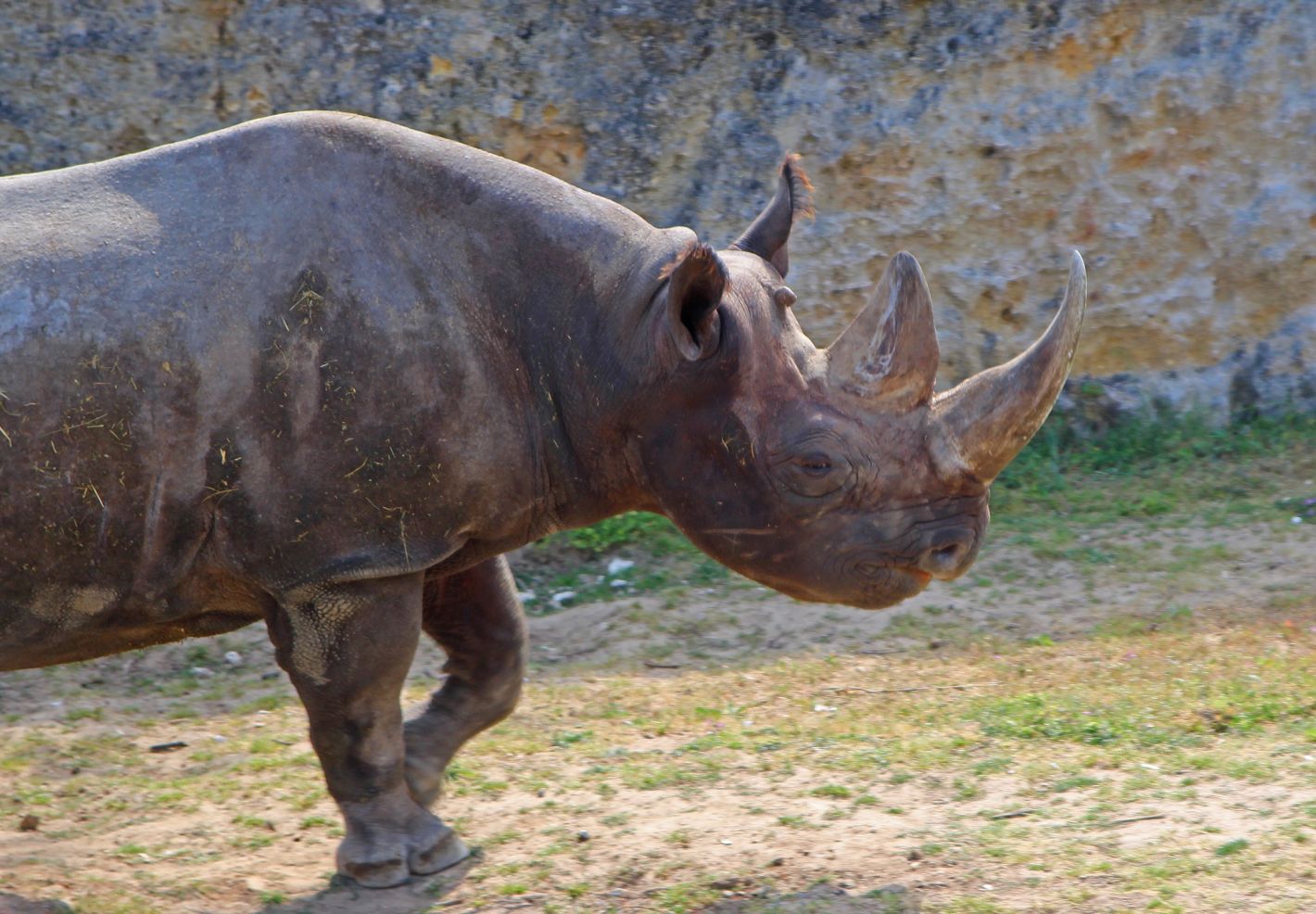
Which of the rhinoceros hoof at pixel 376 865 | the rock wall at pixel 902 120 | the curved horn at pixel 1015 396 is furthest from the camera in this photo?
the rock wall at pixel 902 120

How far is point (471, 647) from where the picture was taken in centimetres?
535

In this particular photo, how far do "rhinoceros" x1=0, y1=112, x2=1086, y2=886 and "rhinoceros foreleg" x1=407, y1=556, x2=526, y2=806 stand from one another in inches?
17.1

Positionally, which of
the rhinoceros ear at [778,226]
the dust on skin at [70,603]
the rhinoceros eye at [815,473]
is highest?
the rhinoceros ear at [778,226]

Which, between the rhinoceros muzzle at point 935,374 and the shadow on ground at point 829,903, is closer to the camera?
the shadow on ground at point 829,903

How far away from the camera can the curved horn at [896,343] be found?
4.62 m

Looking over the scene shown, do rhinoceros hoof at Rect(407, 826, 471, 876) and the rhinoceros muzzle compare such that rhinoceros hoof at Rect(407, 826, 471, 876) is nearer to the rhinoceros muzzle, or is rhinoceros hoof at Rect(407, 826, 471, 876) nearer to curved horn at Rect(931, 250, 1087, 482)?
the rhinoceros muzzle

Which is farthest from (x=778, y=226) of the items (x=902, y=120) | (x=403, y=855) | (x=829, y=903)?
(x=902, y=120)

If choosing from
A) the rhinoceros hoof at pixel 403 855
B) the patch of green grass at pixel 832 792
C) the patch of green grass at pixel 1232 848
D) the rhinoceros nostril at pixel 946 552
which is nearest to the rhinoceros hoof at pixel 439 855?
the rhinoceros hoof at pixel 403 855

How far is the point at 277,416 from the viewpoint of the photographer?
441cm

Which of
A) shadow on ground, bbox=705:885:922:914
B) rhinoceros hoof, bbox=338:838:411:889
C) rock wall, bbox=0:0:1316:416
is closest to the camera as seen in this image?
shadow on ground, bbox=705:885:922:914

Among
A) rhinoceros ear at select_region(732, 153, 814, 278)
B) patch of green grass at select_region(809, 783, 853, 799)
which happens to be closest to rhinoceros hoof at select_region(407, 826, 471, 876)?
patch of green grass at select_region(809, 783, 853, 799)

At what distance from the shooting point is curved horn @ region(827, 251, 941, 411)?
15.2 ft

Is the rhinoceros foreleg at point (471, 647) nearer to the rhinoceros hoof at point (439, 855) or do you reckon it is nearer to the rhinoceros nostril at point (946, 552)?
the rhinoceros hoof at point (439, 855)

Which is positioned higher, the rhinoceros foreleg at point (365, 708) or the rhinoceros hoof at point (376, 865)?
the rhinoceros foreleg at point (365, 708)
